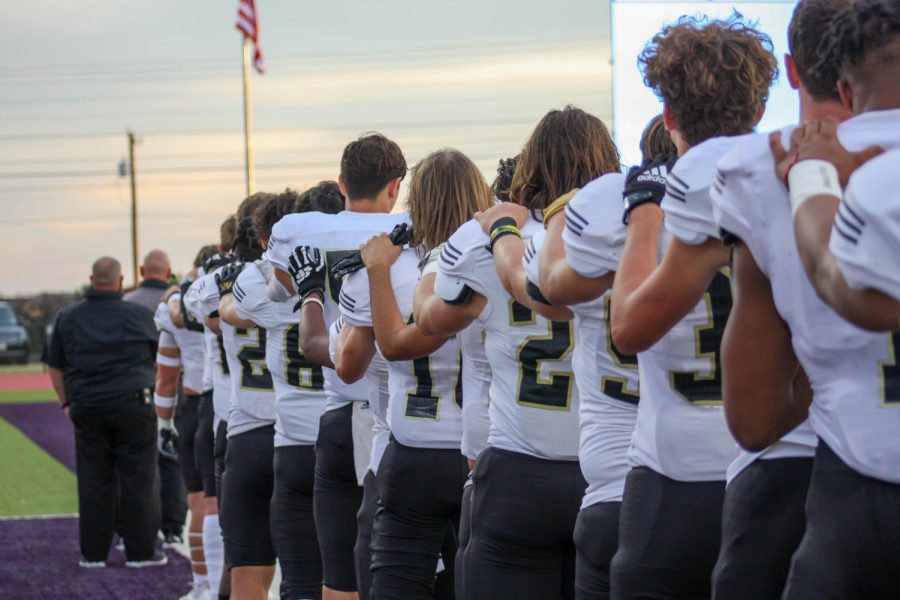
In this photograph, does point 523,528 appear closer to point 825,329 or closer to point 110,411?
point 825,329

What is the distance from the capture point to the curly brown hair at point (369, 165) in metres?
5.11

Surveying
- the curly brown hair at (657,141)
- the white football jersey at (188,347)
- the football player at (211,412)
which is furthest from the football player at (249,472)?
the curly brown hair at (657,141)

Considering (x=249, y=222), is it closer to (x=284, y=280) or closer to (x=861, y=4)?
(x=284, y=280)

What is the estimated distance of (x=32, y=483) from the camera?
47.0ft

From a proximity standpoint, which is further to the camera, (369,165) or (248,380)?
(248,380)

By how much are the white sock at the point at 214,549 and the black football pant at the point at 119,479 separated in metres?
2.45

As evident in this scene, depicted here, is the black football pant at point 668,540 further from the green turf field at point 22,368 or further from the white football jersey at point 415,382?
the green turf field at point 22,368

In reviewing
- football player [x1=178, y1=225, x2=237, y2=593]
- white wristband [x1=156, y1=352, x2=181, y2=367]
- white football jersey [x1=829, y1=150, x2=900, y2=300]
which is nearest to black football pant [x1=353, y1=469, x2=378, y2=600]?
football player [x1=178, y1=225, x2=237, y2=593]

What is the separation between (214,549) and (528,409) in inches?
153

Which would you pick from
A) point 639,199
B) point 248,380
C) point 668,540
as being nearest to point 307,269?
point 248,380

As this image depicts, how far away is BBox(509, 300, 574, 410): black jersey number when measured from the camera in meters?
3.67

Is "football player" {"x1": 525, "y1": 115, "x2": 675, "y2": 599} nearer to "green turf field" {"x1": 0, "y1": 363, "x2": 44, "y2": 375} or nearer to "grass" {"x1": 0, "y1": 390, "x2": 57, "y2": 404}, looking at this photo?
"grass" {"x1": 0, "y1": 390, "x2": 57, "y2": 404}

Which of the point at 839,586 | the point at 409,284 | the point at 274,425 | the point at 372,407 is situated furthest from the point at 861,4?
the point at 274,425

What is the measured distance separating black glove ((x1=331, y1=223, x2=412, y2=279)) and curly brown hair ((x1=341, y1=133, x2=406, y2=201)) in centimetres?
55
